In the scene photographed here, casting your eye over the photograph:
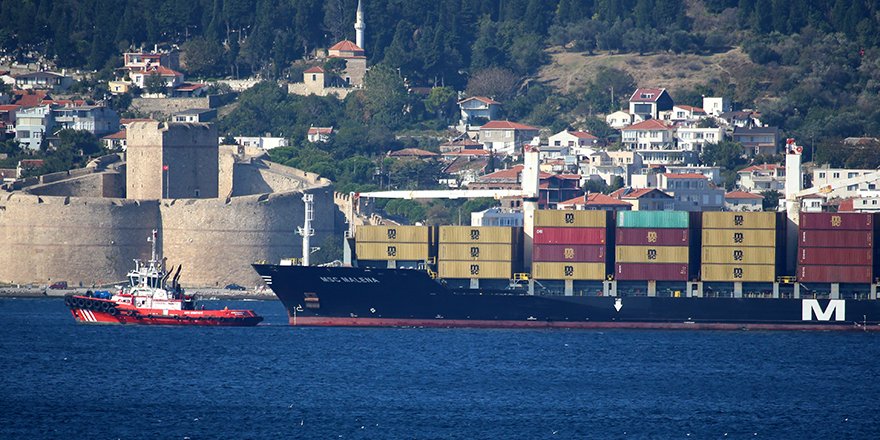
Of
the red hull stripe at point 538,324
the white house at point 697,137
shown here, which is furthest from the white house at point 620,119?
the red hull stripe at point 538,324

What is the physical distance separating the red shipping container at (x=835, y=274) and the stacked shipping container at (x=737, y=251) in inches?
41.4

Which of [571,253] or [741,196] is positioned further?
[741,196]

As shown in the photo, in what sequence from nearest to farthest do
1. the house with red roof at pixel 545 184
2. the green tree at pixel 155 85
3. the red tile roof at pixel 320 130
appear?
1. the house with red roof at pixel 545 184
2. the red tile roof at pixel 320 130
3. the green tree at pixel 155 85

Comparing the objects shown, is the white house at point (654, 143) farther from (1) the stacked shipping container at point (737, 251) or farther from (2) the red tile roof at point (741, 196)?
(1) the stacked shipping container at point (737, 251)

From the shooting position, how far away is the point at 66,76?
13300cm

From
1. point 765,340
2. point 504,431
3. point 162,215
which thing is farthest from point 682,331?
point 162,215

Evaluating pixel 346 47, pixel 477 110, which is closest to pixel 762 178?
pixel 477 110

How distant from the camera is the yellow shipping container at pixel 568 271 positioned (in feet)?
221

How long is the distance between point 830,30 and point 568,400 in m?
91.6

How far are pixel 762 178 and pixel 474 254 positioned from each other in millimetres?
43672

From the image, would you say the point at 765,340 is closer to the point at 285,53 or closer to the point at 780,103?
the point at 780,103

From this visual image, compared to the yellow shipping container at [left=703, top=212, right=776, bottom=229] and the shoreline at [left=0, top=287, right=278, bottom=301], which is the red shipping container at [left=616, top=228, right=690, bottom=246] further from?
the shoreline at [left=0, top=287, right=278, bottom=301]

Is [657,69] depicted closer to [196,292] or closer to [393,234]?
[196,292]

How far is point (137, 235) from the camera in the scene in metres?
89.5
